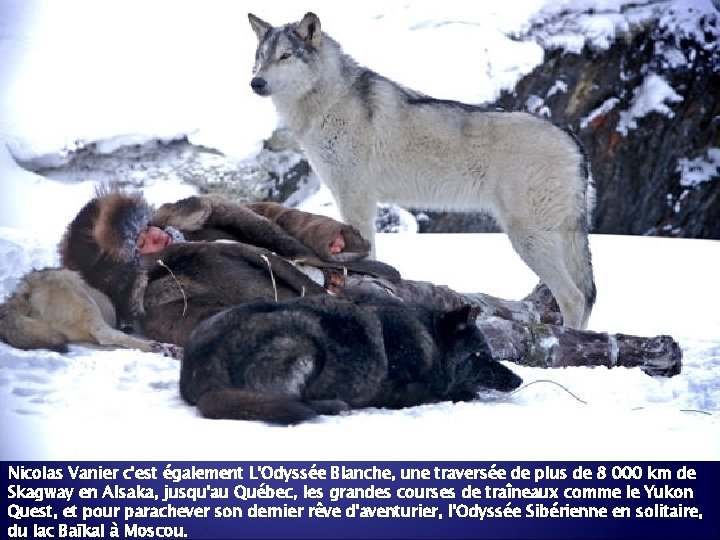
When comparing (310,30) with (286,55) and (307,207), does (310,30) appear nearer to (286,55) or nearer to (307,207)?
(286,55)

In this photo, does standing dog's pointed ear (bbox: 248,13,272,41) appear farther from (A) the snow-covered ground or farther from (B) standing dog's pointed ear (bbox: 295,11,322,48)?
(A) the snow-covered ground

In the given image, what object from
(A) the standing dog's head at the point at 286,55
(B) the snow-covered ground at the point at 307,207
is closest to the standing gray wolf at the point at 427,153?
(A) the standing dog's head at the point at 286,55

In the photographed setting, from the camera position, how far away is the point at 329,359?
312 cm

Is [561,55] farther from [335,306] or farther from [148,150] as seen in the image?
[335,306]

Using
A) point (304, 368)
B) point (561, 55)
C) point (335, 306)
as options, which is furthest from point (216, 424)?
point (561, 55)

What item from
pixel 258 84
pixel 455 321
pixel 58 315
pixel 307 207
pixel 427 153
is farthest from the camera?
pixel 307 207

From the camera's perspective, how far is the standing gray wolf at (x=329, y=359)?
3.02 meters

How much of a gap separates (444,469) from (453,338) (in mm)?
664

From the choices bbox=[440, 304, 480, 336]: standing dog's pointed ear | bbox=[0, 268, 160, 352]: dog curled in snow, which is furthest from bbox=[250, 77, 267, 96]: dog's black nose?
bbox=[440, 304, 480, 336]: standing dog's pointed ear

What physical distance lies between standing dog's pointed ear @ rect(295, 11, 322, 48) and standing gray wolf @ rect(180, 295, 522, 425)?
9.21 ft

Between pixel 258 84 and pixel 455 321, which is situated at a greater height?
pixel 258 84

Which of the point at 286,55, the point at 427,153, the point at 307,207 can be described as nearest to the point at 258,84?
the point at 286,55

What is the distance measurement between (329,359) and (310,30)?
3205 millimetres

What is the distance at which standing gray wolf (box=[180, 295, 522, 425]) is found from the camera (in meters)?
3.02
